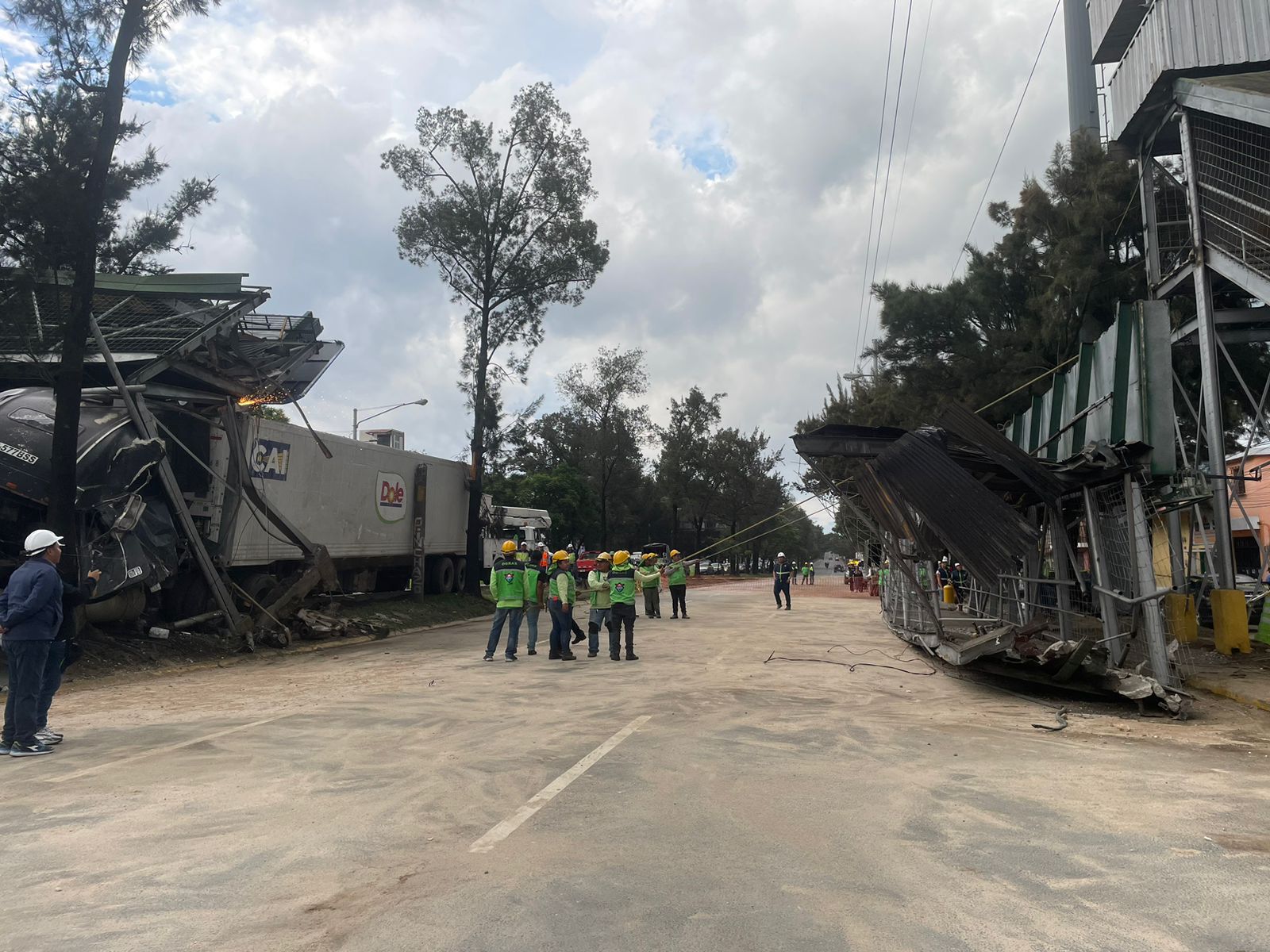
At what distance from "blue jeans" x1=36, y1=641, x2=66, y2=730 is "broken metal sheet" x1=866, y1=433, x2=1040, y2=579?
8.64 meters

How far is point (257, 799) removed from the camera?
588 centimetres

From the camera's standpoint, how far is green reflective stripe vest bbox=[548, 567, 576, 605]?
14.0m

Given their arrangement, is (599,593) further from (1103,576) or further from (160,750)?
(160,750)

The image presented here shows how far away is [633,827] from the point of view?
5.19 metres

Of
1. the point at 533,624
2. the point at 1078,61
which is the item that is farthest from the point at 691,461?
the point at 533,624

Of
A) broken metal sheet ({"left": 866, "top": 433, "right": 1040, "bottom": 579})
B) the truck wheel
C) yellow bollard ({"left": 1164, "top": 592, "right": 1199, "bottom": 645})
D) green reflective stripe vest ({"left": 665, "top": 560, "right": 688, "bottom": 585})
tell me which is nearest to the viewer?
broken metal sheet ({"left": 866, "top": 433, "right": 1040, "bottom": 579})

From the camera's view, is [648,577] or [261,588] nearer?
[261,588]

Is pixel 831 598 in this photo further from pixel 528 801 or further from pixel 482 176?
pixel 528 801

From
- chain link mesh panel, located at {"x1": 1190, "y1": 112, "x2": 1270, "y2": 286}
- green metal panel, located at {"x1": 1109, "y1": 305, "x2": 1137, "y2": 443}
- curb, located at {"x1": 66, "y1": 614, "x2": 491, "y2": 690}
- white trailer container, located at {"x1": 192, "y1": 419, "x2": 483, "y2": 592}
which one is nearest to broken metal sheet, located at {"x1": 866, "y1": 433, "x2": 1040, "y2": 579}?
green metal panel, located at {"x1": 1109, "y1": 305, "x2": 1137, "y2": 443}

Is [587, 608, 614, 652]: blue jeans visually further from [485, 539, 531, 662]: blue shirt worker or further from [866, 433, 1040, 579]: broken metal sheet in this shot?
[866, 433, 1040, 579]: broken metal sheet

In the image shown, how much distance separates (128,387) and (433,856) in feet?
38.1

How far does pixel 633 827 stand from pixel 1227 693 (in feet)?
28.2

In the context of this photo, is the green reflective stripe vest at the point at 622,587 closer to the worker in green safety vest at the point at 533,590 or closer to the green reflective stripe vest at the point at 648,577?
the worker in green safety vest at the point at 533,590

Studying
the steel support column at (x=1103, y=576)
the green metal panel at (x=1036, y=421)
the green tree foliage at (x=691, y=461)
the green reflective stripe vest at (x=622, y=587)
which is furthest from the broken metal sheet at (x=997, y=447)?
the green tree foliage at (x=691, y=461)
